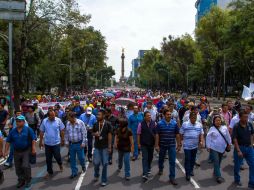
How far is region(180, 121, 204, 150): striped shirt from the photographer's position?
30.9 feet

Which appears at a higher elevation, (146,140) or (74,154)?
(146,140)

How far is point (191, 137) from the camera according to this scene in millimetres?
9430

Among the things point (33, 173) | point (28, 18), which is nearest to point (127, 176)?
point (33, 173)

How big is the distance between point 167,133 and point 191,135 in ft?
1.70

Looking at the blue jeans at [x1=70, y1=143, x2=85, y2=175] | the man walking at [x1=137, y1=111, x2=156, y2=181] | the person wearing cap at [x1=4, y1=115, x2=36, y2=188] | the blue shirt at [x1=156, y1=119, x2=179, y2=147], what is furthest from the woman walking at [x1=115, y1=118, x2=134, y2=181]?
the person wearing cap at [x1=4, y1=115, x2=36, y2=188]

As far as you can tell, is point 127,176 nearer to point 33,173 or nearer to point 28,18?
point 33,173

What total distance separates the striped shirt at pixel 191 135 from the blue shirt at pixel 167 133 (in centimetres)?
22

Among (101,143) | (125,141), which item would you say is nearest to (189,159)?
(125,141)

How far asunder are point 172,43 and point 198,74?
7.65 metres

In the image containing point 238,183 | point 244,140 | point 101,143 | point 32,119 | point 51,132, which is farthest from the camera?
point 32,119

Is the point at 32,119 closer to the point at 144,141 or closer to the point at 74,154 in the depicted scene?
the point at 74,154

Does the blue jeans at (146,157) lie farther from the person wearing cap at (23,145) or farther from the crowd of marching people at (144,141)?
the person wearing cap at (23,145)

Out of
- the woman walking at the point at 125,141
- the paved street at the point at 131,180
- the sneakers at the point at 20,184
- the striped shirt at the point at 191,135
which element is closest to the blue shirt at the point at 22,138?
the sneakers at the point at 20,184

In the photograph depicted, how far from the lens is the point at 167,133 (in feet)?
31.0
